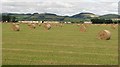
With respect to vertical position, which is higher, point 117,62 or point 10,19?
point 117,62

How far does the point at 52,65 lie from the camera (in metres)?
14.0

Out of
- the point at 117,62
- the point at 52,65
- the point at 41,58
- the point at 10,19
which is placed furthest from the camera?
the point at 10,19

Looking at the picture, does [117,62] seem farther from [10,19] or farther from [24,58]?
[10,19]

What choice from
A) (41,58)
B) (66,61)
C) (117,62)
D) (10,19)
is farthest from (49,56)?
(10,19)

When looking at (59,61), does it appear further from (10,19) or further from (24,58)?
(10,19)

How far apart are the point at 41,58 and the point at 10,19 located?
12273cm

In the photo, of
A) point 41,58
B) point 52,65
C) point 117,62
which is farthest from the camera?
point 41,58

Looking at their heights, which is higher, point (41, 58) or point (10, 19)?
point (41, 58)

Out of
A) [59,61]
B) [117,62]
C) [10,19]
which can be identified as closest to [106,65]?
[117,62]

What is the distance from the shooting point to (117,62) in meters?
15.1

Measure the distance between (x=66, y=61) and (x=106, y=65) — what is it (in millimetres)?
1864

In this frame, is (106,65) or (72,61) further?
(72,61)

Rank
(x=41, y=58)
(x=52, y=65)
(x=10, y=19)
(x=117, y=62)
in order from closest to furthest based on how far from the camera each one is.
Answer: (x=52, y=65), (x=117, y=62), (x=41, y=58), (x=10, y=19)

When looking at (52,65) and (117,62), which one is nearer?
(52,65)
